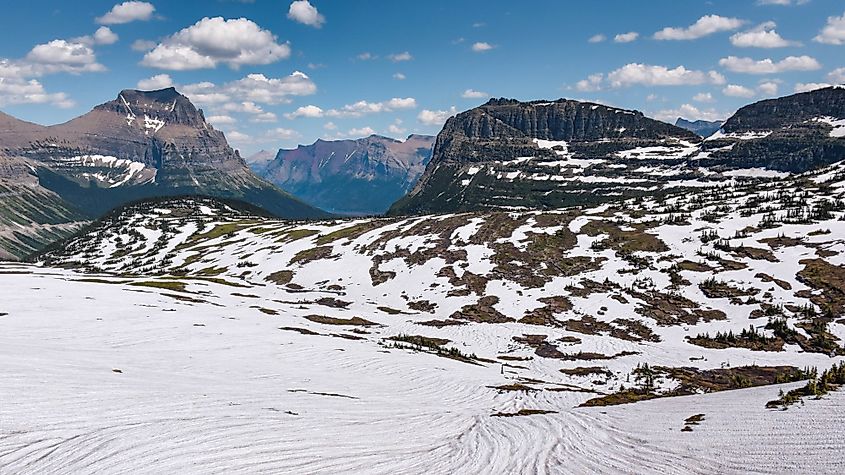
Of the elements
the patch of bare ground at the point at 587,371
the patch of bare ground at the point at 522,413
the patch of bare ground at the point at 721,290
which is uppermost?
the patch of bare ground at the point at 522,413

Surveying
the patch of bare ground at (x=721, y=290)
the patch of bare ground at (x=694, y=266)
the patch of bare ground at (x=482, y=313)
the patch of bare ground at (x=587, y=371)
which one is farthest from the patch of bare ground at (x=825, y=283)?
the patch of bare ground at (x=482, y=313)

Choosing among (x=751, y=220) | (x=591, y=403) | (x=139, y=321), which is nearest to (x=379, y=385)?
(x=591, y=403)

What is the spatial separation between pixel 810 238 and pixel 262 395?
104 metres

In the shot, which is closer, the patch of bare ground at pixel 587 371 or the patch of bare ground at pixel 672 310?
the patch of bare ground at pixel 587 371

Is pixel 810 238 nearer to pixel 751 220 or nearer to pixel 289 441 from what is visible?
pixel 751 220

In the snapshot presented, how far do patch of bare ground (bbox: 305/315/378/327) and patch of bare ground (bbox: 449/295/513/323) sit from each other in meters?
15.5

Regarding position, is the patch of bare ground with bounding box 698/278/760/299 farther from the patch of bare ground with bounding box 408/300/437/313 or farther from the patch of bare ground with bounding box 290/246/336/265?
the patch of bare ground with bounding box 290/246/336/265

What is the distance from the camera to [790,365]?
5412cm

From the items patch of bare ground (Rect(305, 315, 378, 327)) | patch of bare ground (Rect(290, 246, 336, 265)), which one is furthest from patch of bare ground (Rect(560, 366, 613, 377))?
patch of bare ground (Rect(290, 246, 336, 265))

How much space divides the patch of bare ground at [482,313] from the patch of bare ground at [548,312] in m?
3.31

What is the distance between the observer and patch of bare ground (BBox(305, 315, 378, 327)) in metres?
73.3

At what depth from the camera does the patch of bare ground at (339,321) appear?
73312 millimetres

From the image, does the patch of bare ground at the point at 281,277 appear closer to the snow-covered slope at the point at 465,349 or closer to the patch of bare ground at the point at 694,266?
the snow-covered slope at the point at 465,349

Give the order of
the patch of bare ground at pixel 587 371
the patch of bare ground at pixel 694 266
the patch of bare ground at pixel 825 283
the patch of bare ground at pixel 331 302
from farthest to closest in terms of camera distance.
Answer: the patch of bare ground at pixel 331 302, the patch of bare ground at pixel 694 266, the patch of bare ground at pixel 825 283, the patch of bare ground at pixel 587 371
